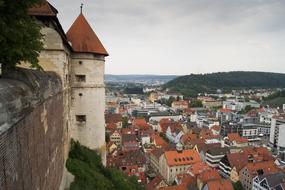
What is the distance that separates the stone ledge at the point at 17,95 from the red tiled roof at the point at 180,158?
125 feet

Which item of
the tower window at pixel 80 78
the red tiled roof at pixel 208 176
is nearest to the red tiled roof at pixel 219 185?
the red tiled roof at pixel 208 176

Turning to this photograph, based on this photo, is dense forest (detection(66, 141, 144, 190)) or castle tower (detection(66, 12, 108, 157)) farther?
castle tower (detection(66, 12, 108, 157))

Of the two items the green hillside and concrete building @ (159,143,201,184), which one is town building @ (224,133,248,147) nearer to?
concrete building @ (159,143,201,184)

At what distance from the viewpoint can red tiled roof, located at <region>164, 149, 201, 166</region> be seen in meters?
44.4

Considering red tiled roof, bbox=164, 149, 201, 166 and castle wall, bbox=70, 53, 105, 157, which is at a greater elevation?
castle wall, bbox=70, 53, 105, 157

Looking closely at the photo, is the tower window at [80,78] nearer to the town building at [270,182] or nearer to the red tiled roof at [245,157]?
the town building at [270,182]

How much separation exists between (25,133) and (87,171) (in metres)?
10.2

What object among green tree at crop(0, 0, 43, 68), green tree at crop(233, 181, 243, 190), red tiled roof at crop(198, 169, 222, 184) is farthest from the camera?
green tree at crop(233, 181, 243, 190)

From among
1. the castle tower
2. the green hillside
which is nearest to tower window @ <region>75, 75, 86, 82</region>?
the castle tower

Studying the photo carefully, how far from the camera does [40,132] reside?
748cm

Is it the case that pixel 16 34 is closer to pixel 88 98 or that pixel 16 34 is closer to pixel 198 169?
pixel 88 98

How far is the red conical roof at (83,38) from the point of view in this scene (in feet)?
58.5

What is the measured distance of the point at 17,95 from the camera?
215 inches

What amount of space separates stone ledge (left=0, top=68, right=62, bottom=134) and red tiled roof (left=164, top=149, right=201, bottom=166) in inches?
1497
